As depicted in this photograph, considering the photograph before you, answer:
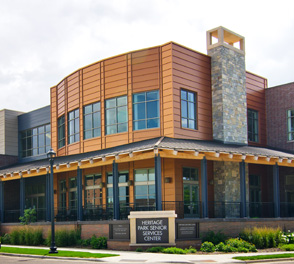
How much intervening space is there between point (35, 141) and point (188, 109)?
16606mm

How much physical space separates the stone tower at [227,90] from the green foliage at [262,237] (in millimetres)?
6714

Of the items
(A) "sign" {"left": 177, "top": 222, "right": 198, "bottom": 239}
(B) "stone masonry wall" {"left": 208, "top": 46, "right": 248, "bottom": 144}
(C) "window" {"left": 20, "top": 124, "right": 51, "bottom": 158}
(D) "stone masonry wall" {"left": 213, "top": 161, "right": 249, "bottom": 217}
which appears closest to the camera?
(A) "sign" {"left": 177, "top": 222, "right": 198, "bottom": 239}

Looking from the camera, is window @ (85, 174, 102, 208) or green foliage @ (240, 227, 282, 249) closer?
green foliage @ (240, 227, 282, 249)

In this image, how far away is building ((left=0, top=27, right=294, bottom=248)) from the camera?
24.3 m

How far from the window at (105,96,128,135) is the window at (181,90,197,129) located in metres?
3.59

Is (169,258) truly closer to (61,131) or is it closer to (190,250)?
(190,250)

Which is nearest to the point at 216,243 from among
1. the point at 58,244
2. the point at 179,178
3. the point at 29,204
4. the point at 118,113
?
the point at 179,178

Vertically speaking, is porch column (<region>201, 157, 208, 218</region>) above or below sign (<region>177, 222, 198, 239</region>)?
above

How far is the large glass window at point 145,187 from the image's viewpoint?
83.2 ft

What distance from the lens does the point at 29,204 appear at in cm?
3634

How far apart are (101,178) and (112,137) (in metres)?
2.66

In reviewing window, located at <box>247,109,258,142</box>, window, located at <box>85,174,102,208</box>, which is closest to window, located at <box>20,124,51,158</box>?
window, located at <box>85,174,102,208</box>

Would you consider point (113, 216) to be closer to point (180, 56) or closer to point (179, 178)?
point (179, 178)

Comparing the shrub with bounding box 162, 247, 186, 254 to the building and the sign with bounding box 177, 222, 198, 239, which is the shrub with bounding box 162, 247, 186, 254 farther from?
the building
